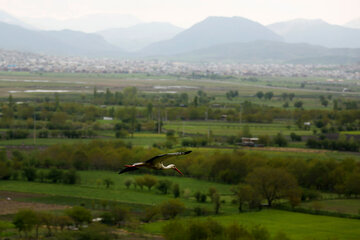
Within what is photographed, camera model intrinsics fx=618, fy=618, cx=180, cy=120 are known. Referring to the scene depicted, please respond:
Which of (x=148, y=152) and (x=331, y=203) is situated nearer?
(x=331, y=203)

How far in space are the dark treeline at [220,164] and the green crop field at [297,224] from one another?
6413 mm

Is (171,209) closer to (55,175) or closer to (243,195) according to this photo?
(243,195)

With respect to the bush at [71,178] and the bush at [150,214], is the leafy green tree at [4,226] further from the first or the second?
the bush at [71,178]

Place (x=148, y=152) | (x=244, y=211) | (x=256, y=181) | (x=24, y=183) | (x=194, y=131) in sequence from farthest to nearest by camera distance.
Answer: (x=194, y=131) → (x=148, y=152) → (x=24, y=183) → (x=256, y=181) → (x=244, y=211)

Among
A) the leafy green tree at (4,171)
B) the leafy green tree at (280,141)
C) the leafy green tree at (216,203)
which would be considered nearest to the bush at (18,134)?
the leafy green tree at (4,171)

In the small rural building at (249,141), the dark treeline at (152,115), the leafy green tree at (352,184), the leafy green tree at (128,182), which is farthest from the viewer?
the dark treeline at (152,115)

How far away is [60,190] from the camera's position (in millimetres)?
38969

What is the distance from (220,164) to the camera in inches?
1772

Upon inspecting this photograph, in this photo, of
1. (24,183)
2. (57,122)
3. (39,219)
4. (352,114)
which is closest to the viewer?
(39,219)

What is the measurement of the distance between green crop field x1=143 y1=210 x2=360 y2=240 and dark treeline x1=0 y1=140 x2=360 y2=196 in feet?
21.0

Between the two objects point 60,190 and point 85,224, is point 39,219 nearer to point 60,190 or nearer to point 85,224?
point 85,224

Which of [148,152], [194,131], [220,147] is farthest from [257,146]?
[148,152]

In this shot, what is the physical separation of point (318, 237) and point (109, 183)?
16.0 meters

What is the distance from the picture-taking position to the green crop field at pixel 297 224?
29756 mm
